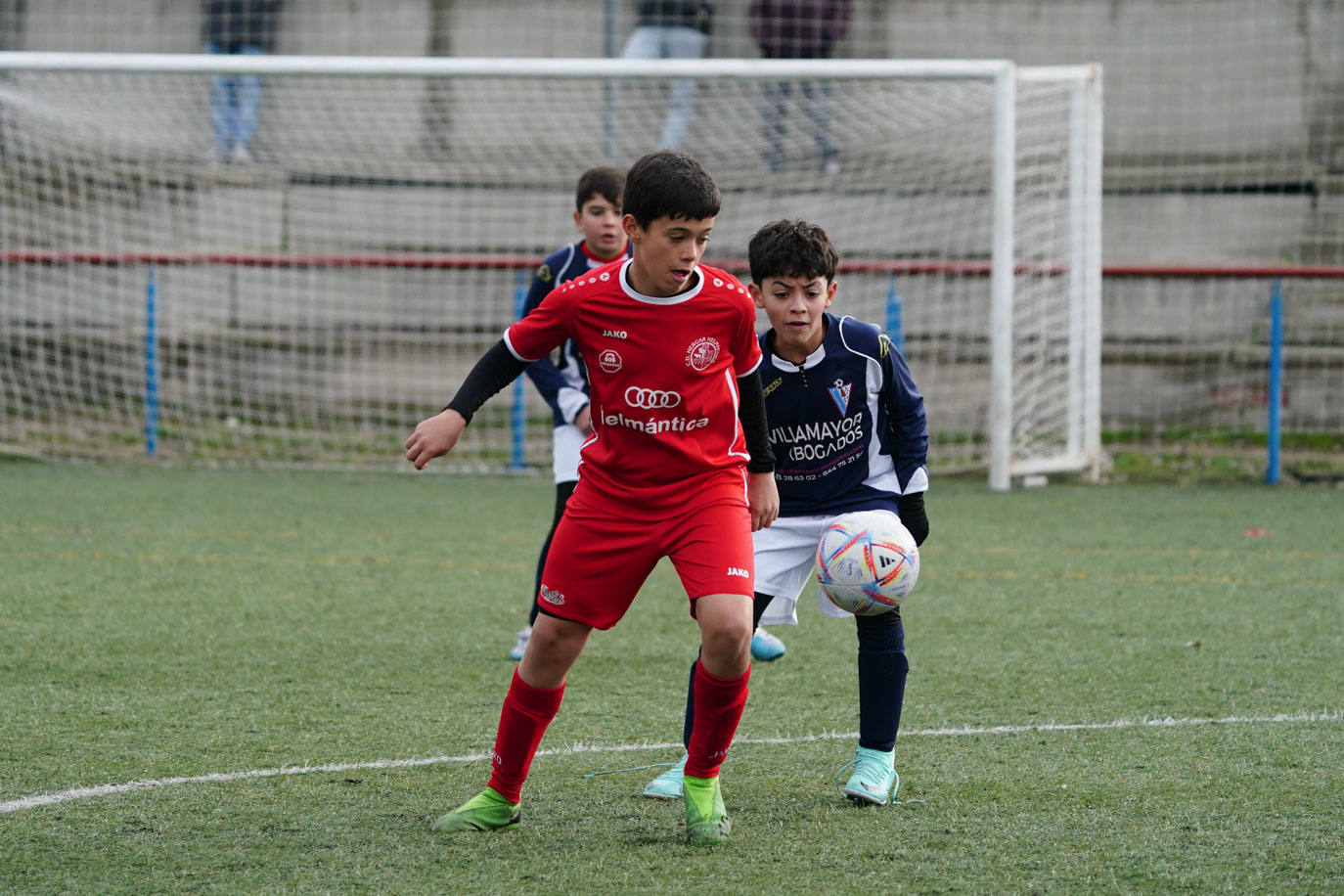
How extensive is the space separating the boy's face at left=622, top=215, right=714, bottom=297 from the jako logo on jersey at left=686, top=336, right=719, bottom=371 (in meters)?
0.12

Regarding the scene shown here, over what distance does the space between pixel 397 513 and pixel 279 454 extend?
9.39 feet

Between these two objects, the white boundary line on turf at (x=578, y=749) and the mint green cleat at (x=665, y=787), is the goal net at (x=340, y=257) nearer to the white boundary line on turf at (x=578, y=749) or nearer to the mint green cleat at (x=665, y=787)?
the white boundary line on turf at (x=578, y=749)

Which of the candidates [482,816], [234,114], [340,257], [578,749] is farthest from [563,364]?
[234,114]

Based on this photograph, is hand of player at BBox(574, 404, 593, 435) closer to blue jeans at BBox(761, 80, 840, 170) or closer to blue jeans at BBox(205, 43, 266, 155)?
blue jeans at BBox(761, 80, 840, 170)

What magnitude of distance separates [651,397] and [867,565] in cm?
68

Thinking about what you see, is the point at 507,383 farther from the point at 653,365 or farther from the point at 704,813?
the point at 704,813

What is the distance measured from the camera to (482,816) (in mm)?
3230

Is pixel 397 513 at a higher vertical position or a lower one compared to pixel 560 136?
lower

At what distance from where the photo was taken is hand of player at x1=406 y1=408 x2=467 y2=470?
3062 mm

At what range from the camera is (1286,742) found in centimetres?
393

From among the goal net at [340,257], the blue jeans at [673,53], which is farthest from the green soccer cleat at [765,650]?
the blue jeans at [673,53]

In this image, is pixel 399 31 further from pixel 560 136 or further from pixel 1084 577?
pixel 1084 577

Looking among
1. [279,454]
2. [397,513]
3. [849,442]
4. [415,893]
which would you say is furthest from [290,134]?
[415,893]

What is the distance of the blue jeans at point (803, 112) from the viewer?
1130 centimetres
